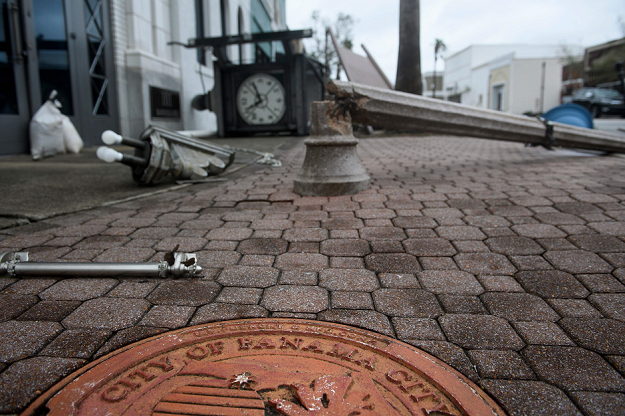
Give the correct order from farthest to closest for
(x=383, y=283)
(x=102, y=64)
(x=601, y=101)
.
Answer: (x=601, y=101) → (x=102, y=64) → (x=383, y=283)

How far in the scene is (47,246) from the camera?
234 centimetres

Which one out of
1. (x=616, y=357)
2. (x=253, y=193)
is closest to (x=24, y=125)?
(x=253, y=193)

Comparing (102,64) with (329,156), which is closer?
(329,156)

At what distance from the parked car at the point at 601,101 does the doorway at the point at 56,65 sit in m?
21.1

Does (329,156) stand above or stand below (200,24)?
A: below

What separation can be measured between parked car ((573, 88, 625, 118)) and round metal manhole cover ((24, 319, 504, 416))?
22688mm

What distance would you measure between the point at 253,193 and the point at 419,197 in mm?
1453

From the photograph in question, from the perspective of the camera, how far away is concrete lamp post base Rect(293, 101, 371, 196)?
3525mm

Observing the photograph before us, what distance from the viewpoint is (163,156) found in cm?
382

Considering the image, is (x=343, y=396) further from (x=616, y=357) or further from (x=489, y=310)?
(x=616, y=357)

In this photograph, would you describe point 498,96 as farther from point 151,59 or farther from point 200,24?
point 151,59

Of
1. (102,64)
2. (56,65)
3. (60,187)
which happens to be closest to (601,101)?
(102,64)

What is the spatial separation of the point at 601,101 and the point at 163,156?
73.9 ft

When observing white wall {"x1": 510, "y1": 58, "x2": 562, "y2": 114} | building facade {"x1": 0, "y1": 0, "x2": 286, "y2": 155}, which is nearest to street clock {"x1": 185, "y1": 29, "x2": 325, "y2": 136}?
building facade {"x1": 0, "y1": 0, "x2": 286, "y2": 155}
